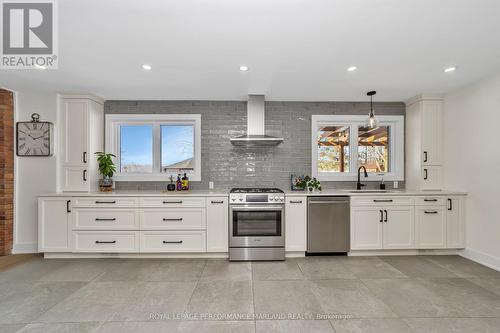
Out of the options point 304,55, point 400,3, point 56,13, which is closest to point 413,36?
point 400,3

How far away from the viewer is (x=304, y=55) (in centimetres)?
245

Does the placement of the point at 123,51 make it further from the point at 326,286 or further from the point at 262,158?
the point at 326,286

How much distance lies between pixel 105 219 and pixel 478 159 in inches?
206

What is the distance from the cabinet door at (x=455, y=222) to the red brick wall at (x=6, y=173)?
6504 millimetres

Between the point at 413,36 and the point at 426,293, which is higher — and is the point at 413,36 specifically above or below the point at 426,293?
above

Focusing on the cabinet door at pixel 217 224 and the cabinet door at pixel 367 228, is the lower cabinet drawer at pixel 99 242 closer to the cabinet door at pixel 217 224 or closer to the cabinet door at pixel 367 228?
the cabinet door at pixel 217 224

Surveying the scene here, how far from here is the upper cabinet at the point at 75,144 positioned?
3.67 m

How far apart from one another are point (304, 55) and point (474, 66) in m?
2.06

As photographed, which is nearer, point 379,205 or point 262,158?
point 379,205

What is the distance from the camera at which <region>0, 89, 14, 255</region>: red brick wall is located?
11.6ft

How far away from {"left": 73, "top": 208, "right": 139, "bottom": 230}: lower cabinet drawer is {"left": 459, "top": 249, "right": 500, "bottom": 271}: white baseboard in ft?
15.5

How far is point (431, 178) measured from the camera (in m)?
3.76

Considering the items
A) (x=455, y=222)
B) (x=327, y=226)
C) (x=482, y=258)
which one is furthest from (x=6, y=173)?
(x=482, y=258)

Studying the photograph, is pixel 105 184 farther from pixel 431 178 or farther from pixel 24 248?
pixel 431 178
